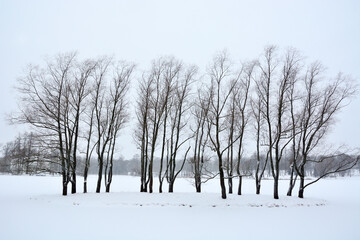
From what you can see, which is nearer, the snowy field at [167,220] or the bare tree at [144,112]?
the snowy field at [167,220]

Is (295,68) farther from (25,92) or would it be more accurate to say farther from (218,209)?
(25,92)

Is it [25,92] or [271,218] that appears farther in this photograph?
[25,92]

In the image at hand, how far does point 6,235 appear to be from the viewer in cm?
772

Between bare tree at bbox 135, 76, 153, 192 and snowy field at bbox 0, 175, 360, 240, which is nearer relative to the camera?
snowy field at bbox 0, 175, 360, 240

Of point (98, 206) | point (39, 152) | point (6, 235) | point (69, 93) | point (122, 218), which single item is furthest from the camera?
point (69, 93)

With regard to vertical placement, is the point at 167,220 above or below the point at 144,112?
below

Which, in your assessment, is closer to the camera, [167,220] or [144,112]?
[167,220]

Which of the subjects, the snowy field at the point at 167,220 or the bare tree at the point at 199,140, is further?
the bare tree at the point at 199,140

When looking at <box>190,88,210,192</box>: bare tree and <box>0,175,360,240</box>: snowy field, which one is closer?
<box>0,175,360,240</box>: snowy field

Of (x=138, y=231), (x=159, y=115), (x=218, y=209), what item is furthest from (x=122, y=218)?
(x=159, y=115)

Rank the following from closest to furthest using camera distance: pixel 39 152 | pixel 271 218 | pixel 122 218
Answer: pixel 122 218 < pixel 271 218 < pixel 39 152

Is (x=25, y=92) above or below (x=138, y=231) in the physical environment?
above

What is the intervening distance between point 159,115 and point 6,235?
13188 mm

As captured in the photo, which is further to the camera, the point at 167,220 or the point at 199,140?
the point at 199,140
